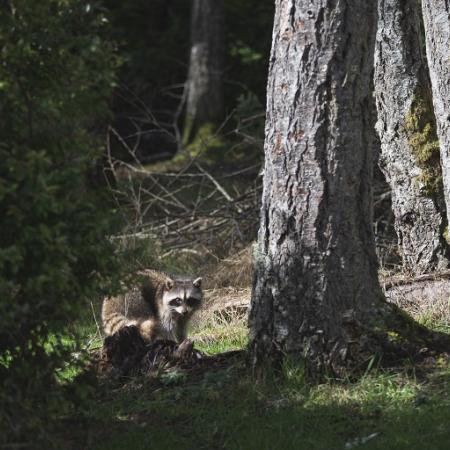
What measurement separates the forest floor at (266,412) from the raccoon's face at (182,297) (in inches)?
78.7

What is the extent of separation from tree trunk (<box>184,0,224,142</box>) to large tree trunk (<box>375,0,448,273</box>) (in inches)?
344

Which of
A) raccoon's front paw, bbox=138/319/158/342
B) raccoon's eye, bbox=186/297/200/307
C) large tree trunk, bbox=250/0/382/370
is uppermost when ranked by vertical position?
large tree trunk, bbox=250/0/382/370

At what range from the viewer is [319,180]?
686 centimetres

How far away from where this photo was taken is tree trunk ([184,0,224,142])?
18.2 meters

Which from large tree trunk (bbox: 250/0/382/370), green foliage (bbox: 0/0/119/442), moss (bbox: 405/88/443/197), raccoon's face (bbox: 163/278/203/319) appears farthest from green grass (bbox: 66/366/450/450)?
moss (bbox: 405/88/443/197)

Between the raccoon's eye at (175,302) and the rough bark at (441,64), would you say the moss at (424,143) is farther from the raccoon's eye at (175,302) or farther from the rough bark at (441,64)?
the raccoon's eye at (175,302)

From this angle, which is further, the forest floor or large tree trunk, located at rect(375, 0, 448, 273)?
large tree trunk, located at rect(375, 0, 448, 273)

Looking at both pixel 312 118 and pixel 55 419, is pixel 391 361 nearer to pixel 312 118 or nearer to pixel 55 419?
pixel 312 118

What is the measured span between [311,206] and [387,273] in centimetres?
328

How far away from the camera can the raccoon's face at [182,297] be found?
9.49 metres

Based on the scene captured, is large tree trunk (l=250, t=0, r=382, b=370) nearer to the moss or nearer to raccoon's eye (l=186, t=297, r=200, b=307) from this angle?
raccoon's eye (l=186, t=297, r=200, b=307)

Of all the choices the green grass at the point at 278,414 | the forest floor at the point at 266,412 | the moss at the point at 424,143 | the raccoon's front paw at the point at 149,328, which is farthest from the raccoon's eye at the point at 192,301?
the moss at the point at 424,143

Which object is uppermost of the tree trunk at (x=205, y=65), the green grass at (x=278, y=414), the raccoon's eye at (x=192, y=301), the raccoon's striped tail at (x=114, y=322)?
the tree trunk at (x=205, y=65)

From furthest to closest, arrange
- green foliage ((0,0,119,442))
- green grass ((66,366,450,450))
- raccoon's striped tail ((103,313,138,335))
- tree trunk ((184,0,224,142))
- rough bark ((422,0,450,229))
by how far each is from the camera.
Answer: tree trunk ((184,0,224,142))
raccoon's striped tail ((103,313,138,335))
rough bark ((422,0,450,229))
green grass ((66,366,450,450))
green foliage ((0,0,119,442))
